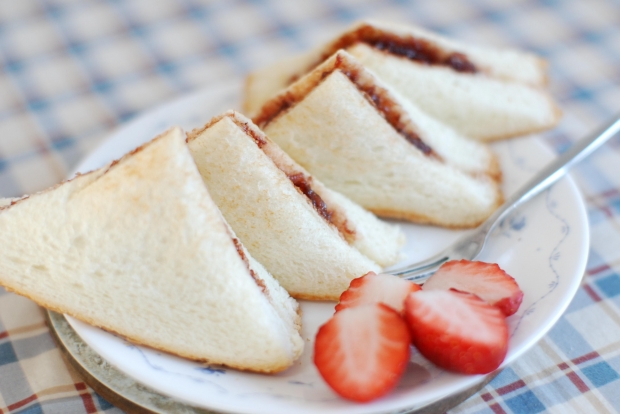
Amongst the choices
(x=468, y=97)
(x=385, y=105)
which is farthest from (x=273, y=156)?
(x=468, y=97)

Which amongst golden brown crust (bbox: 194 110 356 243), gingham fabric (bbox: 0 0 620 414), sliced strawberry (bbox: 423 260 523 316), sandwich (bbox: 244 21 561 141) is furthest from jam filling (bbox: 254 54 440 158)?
gingham fabric (bbox: 0 0 620 414)

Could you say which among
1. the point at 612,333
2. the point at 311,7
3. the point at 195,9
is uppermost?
the point at 195,9

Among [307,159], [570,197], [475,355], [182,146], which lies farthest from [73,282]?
[570,197]

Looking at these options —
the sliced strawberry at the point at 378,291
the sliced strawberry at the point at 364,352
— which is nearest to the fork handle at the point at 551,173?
the sliced strawberry at the point at 378,291

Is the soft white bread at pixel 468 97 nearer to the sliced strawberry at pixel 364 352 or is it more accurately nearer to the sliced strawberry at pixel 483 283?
the sliced strawberry at pixel 483 283

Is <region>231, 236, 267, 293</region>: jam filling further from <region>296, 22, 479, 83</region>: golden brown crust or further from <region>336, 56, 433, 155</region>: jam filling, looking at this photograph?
<region>296, 22, 479, 83</region>: golden brown crust

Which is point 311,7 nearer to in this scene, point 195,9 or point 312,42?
point 312,42
